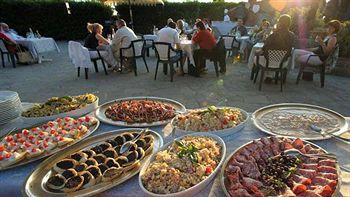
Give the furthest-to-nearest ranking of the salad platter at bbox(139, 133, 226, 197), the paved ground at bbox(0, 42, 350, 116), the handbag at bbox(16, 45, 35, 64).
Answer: the handbag at bbox(16, 45, 35, 64), the paved ground at bbox(0, 42, 350, 116), the salad platter at bbox(139, 133, 226, 197)

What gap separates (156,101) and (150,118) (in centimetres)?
55

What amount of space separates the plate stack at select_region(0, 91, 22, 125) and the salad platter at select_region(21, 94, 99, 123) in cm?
8

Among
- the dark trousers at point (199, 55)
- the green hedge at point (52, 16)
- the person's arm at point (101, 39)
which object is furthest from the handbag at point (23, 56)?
the green hedge at point (52, 16)

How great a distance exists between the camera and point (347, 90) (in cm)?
686

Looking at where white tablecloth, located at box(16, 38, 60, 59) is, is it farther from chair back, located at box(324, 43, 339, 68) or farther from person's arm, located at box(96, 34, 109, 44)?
chair back, located at box(324, 43, 339, 68)

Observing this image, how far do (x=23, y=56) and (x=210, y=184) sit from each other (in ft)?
36.3

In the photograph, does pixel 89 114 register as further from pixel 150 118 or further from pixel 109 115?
pixel 150 118

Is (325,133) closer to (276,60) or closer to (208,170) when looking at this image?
(208,170)

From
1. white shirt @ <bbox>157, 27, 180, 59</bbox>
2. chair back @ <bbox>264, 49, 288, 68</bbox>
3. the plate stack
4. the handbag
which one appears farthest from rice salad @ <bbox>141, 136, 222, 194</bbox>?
the handbag

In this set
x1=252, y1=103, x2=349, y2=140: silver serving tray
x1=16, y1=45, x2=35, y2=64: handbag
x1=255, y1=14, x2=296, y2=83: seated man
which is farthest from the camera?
x1=16, y1=45, x2=35, y2=64: handbag

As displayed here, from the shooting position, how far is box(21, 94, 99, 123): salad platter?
265 cm

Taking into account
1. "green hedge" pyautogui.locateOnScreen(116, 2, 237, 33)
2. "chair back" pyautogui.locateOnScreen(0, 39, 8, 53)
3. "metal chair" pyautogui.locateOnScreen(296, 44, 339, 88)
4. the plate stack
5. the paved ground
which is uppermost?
"green hedge" pyautogui.locateOnScreen(116, 2, 237, 33)

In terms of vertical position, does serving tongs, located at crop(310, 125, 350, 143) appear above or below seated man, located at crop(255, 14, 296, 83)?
below

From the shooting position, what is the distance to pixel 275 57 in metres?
6.70
